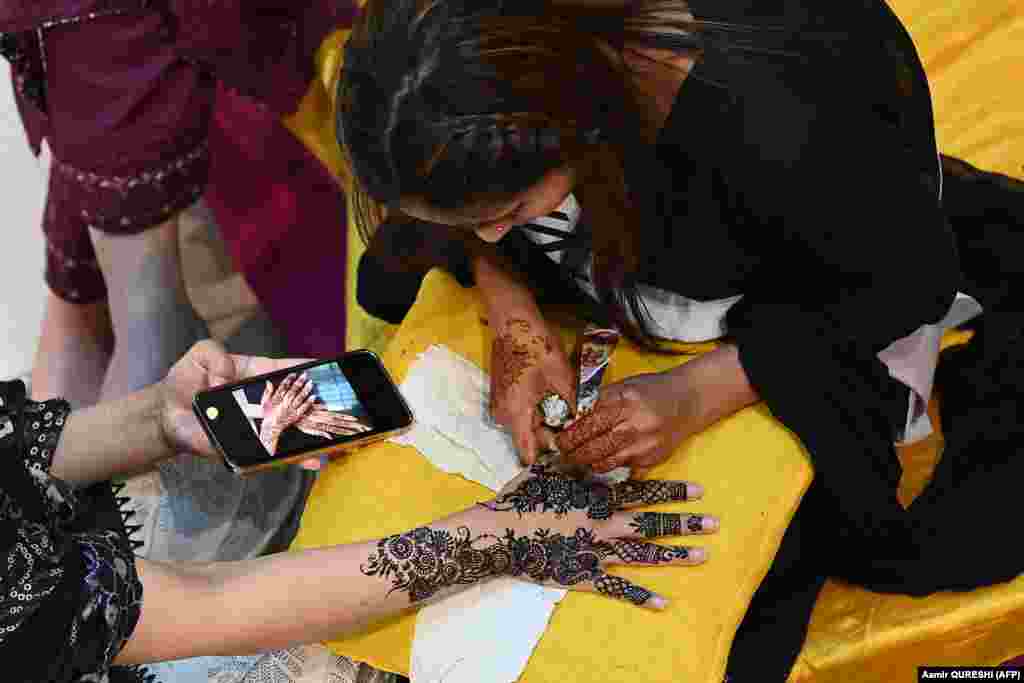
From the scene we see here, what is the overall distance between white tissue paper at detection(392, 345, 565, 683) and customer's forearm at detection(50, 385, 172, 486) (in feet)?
0.84

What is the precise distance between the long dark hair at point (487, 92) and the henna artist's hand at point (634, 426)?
21 centimetres

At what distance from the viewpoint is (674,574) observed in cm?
108

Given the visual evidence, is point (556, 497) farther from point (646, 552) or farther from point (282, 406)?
point (282, 406)

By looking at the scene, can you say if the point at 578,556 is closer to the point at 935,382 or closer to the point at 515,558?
the point at 515,558

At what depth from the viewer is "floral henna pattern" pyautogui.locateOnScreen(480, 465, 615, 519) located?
3.64 ft

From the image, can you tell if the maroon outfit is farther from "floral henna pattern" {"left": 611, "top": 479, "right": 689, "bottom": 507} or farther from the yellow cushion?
"floral henna pattern" {"left": 611, "top": 479, "right": 689, "bottom": 507}

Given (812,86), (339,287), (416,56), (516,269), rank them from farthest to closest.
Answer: (339,287), (516,269), (812,86), (416,56)

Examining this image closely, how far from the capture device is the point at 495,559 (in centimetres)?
108

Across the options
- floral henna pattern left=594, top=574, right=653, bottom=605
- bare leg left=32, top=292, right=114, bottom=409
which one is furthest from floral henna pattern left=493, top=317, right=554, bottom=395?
bare leg left=32, top=292, right=114, bottom=409

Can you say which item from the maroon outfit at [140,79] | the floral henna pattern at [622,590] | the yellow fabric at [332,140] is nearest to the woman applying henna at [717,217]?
the floral henna pattern at [622,590]

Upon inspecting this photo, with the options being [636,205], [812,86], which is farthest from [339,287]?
[812,86]

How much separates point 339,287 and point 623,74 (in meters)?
1.00

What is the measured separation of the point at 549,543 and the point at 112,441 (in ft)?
1.49

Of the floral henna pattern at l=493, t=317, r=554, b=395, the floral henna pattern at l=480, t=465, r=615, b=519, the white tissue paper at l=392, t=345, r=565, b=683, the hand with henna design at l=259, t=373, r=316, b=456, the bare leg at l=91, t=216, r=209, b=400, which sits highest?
the floral henna pattern at l=493, t=317, r=554, b=395
